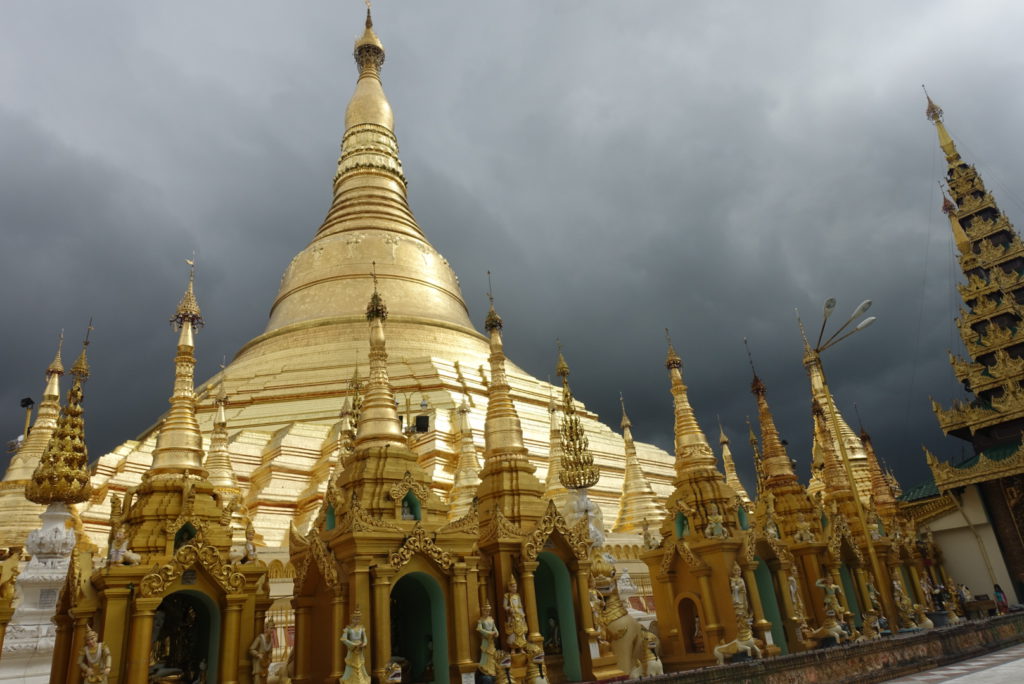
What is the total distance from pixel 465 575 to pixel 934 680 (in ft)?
22.8

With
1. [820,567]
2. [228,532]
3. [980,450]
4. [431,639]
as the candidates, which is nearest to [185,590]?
[228,532]

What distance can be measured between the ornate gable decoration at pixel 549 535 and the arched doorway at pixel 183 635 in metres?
4.41

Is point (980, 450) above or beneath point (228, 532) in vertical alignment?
above

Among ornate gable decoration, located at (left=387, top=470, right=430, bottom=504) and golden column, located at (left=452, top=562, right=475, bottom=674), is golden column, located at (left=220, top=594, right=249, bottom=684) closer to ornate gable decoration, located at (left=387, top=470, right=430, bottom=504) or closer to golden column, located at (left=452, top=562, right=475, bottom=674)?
ornate gable decoration, located at (left=387, top=470, right=430, bottom=504)

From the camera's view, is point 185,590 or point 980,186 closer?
point 185,590

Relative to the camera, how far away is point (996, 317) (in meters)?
30.2

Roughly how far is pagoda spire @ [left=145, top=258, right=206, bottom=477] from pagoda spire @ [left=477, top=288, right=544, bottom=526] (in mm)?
4421

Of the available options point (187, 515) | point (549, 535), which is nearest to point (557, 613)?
point (549, 535)

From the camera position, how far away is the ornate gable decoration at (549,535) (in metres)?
10.4

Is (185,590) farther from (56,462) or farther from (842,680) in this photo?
(842,680)

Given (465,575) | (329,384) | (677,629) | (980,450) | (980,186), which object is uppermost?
(980,186)

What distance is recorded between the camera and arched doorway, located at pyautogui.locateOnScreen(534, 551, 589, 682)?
10562 mm

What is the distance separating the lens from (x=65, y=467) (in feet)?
38.2

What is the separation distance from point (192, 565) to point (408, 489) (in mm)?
2901
